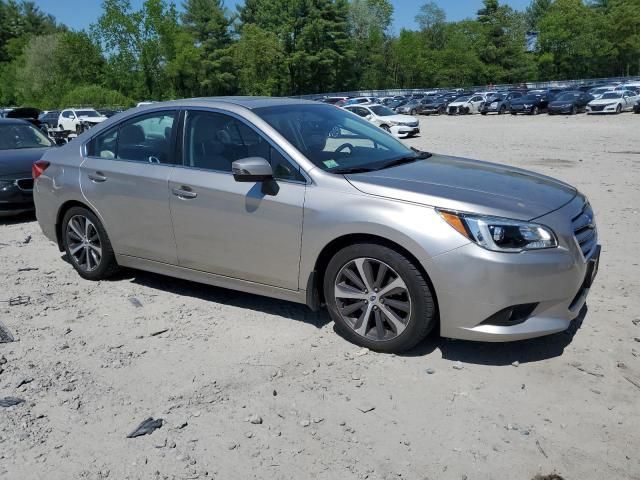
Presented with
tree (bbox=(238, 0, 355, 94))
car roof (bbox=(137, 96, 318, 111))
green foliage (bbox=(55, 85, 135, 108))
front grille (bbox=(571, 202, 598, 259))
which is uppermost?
tree (bbox=(238, 0, 355, 94))

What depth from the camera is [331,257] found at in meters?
4.16

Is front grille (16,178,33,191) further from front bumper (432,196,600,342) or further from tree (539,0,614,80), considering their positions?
tree (539,0,614,80)

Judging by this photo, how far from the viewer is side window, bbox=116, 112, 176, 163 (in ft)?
16.3

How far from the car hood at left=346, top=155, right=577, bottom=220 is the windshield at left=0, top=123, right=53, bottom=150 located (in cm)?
761

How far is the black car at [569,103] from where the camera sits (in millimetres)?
38469

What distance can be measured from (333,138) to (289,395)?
2101 mm

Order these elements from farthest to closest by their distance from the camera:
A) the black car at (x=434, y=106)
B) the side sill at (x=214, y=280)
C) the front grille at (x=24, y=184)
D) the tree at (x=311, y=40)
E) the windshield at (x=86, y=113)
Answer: the tree at (x=311, y=40), the black car at (x=434, y=106), the windshield at (x=86, y=113), the front grille at (x=24, y=184), the side sill at (x=214, y=280)

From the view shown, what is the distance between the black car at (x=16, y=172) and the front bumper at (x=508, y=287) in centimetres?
701

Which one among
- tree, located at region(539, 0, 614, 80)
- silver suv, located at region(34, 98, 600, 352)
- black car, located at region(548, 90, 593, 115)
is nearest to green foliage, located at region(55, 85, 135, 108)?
black car, located at region(548, 90, 593, 115)

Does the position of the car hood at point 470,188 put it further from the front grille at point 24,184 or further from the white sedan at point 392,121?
the white sedan at point 392,121

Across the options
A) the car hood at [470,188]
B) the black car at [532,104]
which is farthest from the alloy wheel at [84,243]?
the black car at [532,104]

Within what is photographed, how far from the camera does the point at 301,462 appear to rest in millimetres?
2979

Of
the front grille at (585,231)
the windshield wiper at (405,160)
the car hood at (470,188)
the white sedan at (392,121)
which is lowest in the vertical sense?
the white sedan at (392,121)

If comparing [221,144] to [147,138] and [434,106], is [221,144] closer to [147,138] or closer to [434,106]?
[147,138]
